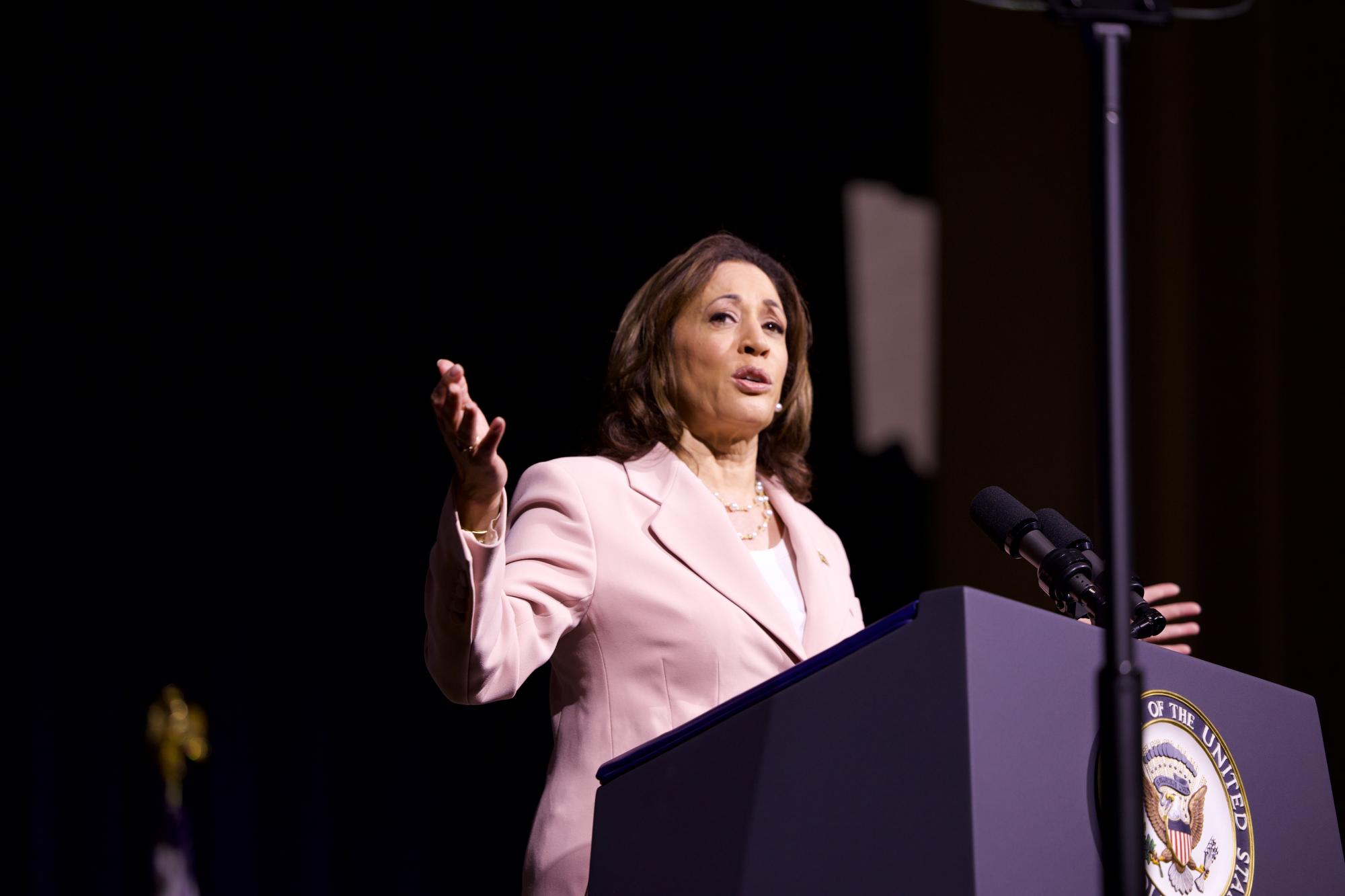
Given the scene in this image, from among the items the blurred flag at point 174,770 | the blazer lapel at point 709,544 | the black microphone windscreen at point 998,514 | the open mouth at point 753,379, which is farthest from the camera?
the blurred flag at point 174,770

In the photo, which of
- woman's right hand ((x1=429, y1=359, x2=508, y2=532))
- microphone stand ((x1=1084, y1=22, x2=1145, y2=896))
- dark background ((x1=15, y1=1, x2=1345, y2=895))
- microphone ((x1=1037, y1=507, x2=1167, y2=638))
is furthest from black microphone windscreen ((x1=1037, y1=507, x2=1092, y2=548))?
dark background ((x1=15, y1=1, x2=1345, y2=895))

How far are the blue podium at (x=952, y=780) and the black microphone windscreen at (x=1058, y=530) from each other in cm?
18

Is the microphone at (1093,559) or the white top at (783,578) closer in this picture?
the microphone at (1093,559)

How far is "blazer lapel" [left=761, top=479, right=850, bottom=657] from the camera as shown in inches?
69.1

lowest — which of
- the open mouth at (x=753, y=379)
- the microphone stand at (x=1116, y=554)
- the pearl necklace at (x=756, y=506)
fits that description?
the microphone stand at (x=1116, y=554)

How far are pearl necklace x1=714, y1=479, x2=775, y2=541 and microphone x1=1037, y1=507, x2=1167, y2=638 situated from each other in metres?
0.60

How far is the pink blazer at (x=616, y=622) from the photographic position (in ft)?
5.08

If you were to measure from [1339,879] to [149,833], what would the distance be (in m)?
2.62

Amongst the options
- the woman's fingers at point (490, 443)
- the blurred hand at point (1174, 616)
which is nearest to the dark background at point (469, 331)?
the blurred hand at point (1174, 616)

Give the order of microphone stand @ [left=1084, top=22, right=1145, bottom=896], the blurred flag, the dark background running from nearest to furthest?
microphone stand @ [left=1084, top=22, right=1145, bottom=896], the blurred flag, the dark background

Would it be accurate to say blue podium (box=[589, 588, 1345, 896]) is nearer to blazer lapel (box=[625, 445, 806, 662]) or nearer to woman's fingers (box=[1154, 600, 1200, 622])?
woman's fingers (box=[1154, 600, 1200, 622])

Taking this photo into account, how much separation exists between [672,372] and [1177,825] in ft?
3.69

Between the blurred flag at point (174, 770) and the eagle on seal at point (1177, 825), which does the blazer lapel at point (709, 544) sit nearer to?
the eagle on seal at point (1177, 825)

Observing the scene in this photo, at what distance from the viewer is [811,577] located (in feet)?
6.06
